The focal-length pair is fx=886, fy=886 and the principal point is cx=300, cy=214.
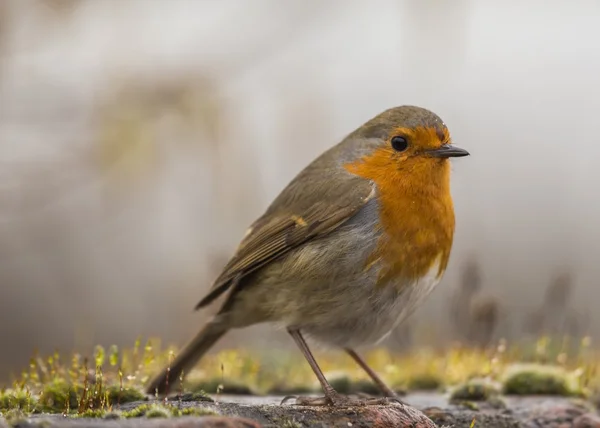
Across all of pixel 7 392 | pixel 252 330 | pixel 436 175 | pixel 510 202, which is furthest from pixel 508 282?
pixel 7 392

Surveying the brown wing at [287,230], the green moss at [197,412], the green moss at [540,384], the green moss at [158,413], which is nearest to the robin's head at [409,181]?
the brown wing at [287,230]

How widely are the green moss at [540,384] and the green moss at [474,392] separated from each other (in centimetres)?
30

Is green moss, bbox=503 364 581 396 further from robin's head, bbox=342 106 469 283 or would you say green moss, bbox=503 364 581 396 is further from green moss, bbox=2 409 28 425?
green moss, bbox=2 409 28 425

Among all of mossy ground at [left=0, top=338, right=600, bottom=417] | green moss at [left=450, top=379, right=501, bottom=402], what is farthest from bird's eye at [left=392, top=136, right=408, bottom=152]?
green moss at [left=450, top=379, right=501, bottom=402]

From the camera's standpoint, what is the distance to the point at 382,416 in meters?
3.84

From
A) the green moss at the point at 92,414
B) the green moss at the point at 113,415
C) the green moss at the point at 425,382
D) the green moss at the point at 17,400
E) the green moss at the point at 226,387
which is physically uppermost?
the green moss at the point at 113,415

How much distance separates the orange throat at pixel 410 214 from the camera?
14.4 ft

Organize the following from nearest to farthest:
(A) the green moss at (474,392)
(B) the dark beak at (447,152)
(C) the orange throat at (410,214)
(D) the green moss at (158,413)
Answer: (D) the green moss at (158,413) → (C) the orange throat at (410,214) → (B) the dark beak at (447,152) → (A) the green moss at (474,392)

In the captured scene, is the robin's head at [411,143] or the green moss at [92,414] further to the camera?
the robin's head at [411,143]

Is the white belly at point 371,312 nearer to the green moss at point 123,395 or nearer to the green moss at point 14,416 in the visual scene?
the green moss at point 123,395

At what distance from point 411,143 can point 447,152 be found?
205 millimetres

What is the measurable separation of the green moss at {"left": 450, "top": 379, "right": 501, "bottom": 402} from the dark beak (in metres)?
1.33

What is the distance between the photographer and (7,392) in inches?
158

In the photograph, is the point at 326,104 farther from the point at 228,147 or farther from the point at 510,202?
the point at 510,202
